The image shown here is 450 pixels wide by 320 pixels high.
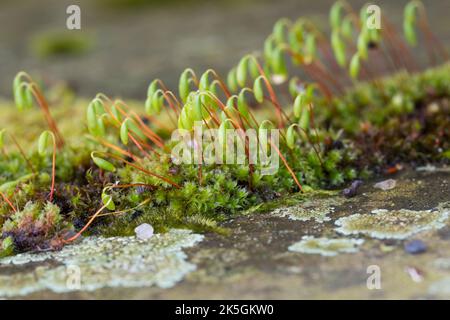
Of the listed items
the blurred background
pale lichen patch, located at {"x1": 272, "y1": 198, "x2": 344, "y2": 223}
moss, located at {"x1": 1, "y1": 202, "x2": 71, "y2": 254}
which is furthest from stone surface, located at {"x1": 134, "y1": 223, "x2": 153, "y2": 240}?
the blurred background

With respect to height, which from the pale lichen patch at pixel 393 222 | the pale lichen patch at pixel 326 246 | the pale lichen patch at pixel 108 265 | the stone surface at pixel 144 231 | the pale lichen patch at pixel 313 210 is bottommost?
the pale lichen patch at pixel 108 265

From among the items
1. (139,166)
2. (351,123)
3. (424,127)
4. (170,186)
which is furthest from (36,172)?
(424,127)

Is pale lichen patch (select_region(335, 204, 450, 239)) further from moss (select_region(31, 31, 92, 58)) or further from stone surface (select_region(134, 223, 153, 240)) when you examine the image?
moss (select_region(31, 31, 92, 58))

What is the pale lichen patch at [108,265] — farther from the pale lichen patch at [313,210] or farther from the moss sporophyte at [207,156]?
the pale lichen patch at [313,210]

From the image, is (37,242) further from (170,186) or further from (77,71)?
(77,71)

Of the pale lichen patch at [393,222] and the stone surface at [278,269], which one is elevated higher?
the pale lichen patch at [393,222]

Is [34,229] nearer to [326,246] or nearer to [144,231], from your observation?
[144,231]

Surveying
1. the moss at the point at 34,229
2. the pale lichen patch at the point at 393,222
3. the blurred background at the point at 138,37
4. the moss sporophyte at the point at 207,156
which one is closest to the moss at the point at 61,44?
the blurred background at the point at 138,37

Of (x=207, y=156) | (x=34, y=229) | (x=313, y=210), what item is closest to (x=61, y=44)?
(x=207, y=156)
